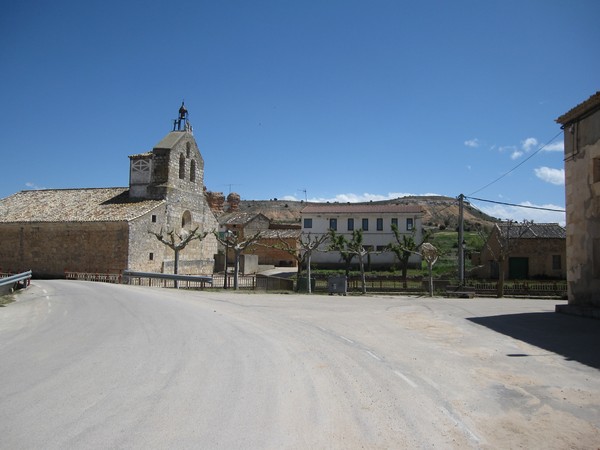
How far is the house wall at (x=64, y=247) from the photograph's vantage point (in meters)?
33.6

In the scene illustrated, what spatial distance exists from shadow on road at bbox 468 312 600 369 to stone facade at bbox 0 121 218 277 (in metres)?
26.4

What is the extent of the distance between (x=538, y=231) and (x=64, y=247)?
39029 millimetres

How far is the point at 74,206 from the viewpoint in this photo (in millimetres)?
38875

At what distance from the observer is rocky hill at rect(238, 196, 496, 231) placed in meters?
109

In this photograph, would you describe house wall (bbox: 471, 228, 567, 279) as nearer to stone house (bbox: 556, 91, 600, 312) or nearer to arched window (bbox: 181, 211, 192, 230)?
stone house (bbox: 556, 91, 600, 312)

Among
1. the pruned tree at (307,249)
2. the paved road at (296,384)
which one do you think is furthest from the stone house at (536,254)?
the paved road at (296,384)

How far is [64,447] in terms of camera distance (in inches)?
176

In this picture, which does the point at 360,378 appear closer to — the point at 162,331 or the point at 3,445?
the point at 3,445

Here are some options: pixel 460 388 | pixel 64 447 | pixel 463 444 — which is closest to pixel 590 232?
pixel 460 388

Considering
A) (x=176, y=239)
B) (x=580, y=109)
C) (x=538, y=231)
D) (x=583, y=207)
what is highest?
(x=580, y=109)

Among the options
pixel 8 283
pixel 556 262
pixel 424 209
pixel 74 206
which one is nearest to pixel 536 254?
pixel 556 262

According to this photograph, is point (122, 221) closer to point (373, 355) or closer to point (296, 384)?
point (373, 355)

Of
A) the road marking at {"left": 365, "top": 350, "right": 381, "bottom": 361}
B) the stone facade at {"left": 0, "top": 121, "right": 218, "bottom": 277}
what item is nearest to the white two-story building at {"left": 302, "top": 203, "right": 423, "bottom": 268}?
the stone facade at {"left": 0, "top": 121, "right": 218, "bottom": 277}

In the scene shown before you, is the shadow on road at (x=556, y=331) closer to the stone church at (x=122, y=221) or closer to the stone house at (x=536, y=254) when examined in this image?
the stone church at (x=122, y=221)
